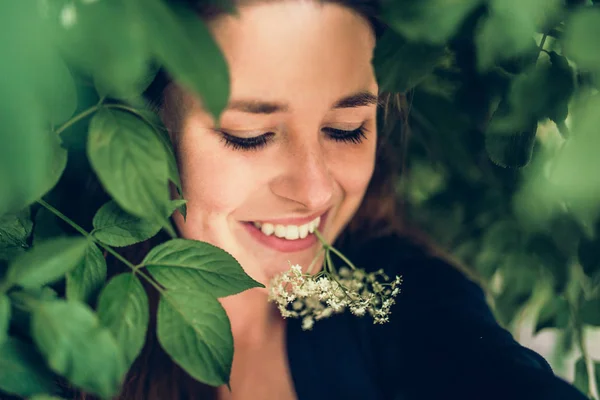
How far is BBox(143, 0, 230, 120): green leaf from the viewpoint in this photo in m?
0.41

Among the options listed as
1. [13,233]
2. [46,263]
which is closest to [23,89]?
[46,263]

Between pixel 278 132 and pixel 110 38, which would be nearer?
pixel 110 38

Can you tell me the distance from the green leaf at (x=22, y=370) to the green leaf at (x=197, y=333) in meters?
0.12

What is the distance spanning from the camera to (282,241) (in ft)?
3.26

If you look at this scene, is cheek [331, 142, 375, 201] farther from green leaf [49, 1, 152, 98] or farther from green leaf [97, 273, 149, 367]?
green leaf [49, 1, 152, 98]

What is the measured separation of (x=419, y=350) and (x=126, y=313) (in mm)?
645

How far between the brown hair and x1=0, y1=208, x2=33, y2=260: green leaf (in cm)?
25

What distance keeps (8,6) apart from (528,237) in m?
0.99

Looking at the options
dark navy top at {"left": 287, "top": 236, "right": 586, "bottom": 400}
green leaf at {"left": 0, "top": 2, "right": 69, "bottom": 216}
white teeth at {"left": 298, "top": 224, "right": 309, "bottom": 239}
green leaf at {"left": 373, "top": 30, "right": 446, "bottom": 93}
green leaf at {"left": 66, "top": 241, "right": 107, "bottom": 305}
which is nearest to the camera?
green leaf at {"left": 0, "top": 2, "right": 69, "bottom": 216}

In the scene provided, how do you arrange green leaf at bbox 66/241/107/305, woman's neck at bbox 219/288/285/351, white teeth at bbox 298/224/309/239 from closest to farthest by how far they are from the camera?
green leaf at bbox 66/241/107/305, white teeth at bbox 298/224/309/239, woman's neck at bbox 219/288/285/351

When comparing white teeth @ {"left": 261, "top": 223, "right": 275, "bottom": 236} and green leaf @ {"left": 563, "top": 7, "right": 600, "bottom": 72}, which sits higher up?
green leaf @ {"left": 563, "top": 7, "right": 600, "bottom": 72}

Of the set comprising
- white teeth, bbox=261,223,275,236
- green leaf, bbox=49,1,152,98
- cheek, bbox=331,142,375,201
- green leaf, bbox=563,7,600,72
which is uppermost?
Result: green leaf, bbox=49,1,152,98

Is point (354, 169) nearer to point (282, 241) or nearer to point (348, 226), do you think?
point (282, 241)

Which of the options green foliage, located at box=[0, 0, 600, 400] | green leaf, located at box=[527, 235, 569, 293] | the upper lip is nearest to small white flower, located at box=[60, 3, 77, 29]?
green foliage, located at box=[0, 0, 600, 400]
